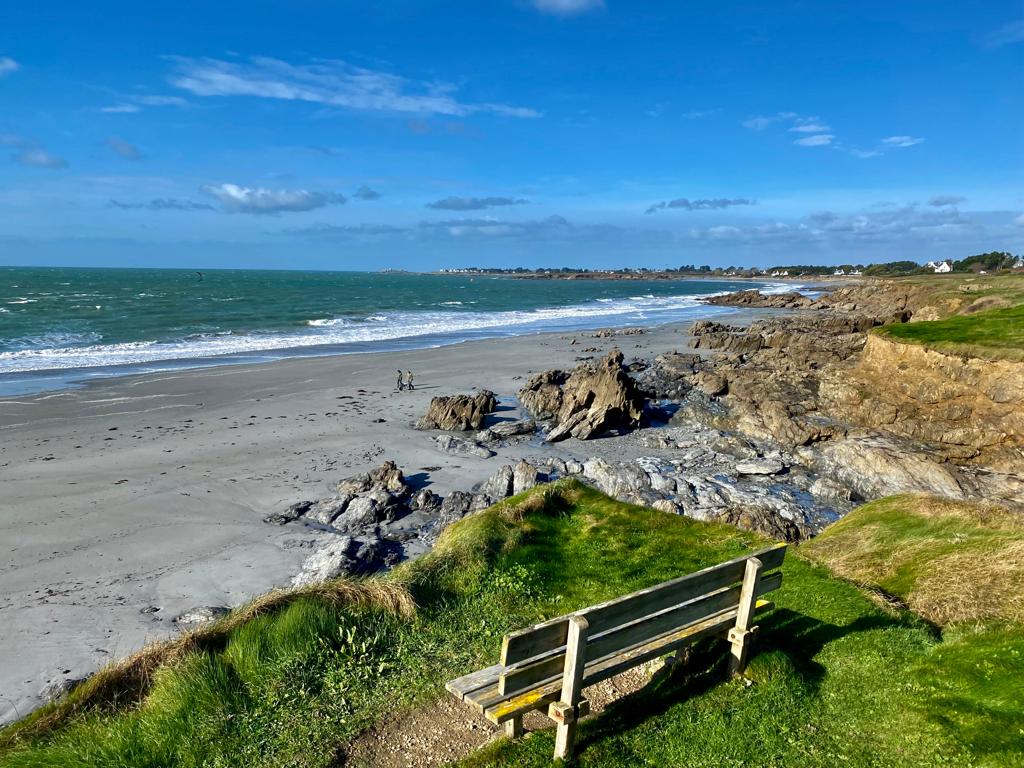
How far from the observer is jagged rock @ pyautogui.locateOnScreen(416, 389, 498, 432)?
70.3 ft

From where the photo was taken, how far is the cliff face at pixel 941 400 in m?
17.6

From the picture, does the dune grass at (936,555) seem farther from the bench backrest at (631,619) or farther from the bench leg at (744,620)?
the bench leg at (744,620)

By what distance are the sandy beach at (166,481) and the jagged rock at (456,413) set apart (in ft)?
2.76

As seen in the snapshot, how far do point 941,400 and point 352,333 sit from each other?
1634 inches

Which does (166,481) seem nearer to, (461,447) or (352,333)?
(461,447)

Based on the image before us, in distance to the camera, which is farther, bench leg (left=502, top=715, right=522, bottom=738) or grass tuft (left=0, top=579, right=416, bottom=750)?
grass tuft (left=0, top=579, right=416, bottom=750)

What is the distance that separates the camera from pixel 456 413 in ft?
71.1

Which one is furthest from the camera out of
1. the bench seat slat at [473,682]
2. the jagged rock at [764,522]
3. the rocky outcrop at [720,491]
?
the rocky outcrop at [720,491]

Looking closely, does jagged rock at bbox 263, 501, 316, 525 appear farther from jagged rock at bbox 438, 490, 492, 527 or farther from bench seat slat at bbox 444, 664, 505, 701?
bench seat slat at bbox 444, 664, 505, 701

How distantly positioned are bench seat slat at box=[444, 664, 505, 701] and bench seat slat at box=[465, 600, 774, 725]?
0.05 metres

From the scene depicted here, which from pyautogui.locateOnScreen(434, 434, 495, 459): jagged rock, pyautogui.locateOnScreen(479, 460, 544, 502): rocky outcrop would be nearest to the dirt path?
pyautogui.locateOnScreen(479, 460, 544, 502): rocky outcrop

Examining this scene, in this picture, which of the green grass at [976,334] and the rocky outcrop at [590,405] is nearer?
the green grass at [976,334]

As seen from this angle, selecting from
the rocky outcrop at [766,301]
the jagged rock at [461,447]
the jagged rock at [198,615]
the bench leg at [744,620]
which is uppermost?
the bench leg at [744,620]

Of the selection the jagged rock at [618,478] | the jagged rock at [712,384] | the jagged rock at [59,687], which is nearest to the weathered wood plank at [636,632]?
the jagged rock at [59,687]
